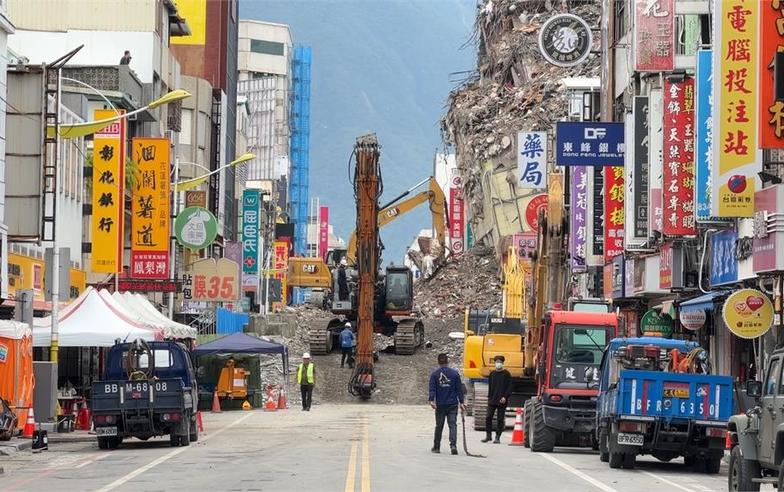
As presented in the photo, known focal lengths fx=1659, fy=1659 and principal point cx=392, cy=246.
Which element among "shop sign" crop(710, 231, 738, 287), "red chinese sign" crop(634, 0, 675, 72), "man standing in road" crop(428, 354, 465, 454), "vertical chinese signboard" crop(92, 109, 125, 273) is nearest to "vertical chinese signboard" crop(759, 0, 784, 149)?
"shop sign" crop(710, 231, 738, 287)

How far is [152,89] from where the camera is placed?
261 feet

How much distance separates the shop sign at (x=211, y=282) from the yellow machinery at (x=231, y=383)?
1234 centimetres

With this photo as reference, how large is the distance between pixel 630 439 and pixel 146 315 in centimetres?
1941

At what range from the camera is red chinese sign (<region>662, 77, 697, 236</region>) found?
37656 mm

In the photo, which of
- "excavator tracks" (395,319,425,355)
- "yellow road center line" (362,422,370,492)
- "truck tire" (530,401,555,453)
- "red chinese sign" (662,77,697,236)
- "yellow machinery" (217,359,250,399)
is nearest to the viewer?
"yellow road center line" (362,422,370,492)

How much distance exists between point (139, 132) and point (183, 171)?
19.0m

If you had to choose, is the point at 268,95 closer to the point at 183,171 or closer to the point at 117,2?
the point at 183,171

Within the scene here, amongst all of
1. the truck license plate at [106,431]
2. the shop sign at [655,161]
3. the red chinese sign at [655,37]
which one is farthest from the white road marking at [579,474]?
the red chinese sign at [655,37]

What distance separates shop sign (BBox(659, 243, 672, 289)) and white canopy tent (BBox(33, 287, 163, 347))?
40.7ft

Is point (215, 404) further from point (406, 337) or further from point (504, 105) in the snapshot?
point (504, 105)

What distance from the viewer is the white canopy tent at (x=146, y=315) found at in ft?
135

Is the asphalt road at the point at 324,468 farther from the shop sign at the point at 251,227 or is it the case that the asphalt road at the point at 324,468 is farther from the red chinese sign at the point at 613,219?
the shop sign at the point at 251,227

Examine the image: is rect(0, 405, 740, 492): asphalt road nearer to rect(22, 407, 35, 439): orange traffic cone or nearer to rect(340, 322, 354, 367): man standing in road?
rect(22, 407, 35, 439): orange traffic cone

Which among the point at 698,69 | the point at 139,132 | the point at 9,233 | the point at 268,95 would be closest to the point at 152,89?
the point at 139,132
